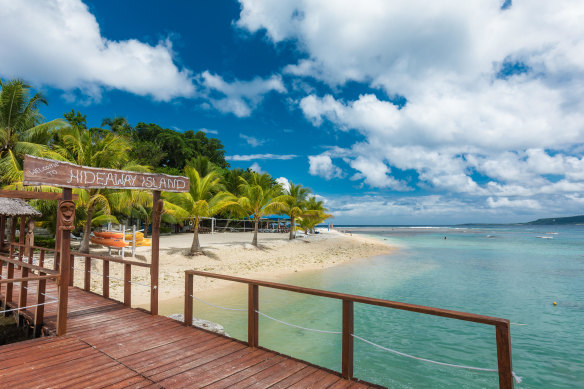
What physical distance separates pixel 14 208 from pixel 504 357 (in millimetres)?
11998

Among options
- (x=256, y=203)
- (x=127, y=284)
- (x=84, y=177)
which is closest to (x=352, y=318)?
(x=84, y=177)

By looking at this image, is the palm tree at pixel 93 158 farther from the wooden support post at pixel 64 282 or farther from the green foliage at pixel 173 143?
the green foliage at pixel 173 143

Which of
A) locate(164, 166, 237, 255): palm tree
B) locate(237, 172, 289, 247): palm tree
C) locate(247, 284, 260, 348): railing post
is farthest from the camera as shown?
locate(237, 172, 289, 247): palm tree

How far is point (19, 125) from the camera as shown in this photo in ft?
52.1

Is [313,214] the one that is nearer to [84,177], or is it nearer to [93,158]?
[93,158]

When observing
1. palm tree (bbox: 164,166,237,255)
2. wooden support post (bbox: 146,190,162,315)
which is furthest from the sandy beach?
wooden support post (bbox: 146,190,162,315)

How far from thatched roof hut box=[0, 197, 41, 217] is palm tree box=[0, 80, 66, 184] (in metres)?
5.27

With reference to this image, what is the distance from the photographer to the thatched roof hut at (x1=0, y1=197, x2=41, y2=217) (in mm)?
9367

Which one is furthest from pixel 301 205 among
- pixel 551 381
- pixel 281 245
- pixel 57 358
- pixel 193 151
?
pixel 57 358

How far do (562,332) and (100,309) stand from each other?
39.9 feet

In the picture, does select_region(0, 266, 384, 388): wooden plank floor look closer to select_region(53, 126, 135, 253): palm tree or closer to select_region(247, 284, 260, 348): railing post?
select_region(247, 284, 260, 348): railing post

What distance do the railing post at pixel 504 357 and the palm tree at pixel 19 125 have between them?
56.5 feet

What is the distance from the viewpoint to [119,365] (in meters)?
3.91

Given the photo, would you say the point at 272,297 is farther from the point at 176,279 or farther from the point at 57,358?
the point at 57,358
